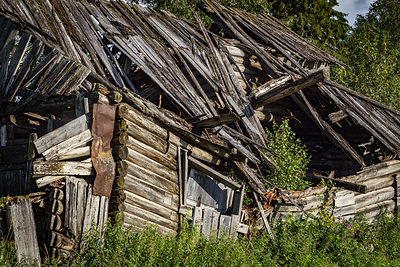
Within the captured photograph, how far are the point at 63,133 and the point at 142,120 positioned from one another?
169 cm

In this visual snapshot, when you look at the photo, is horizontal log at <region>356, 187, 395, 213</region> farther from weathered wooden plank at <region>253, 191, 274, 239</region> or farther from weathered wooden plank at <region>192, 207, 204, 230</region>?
weathered wooden plank at <region>192, 207, 204, 230</region>

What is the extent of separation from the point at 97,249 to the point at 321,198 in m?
6.56

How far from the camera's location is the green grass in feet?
18.7

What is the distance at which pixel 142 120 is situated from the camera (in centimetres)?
757

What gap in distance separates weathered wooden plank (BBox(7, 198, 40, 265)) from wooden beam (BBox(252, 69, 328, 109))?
666cm

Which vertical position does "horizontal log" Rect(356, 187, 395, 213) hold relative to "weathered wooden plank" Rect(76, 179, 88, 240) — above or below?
above

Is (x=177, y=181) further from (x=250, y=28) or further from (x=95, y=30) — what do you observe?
(x=250, y=28)

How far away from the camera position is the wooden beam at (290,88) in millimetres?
9348

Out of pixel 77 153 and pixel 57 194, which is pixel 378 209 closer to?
pixel 77 153

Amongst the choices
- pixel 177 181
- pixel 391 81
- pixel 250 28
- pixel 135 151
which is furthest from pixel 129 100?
pixel 391 81

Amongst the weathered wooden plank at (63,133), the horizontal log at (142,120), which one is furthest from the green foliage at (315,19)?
the weathered wooden plank at (63,133)

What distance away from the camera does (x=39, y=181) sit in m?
5.95

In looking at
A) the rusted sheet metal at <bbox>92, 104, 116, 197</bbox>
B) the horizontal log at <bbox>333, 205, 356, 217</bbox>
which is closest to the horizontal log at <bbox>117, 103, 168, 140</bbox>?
the rusted sheet metal at <bbox>92, 104, 116, 197</bbox>

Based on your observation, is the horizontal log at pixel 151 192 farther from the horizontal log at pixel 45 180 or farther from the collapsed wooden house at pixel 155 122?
the horizontal log at pixel 45 180
